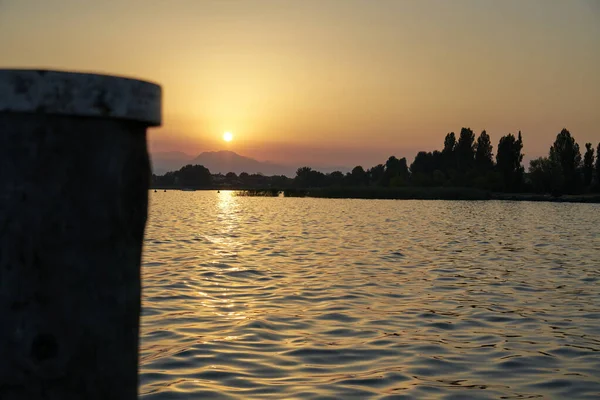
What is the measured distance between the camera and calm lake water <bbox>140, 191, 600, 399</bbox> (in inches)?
271

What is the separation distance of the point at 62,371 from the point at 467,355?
22.4 feet

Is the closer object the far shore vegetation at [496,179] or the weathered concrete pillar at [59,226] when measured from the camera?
the weathered concrete pillar at [59,226]

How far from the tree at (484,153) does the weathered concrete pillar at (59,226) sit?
123 metres

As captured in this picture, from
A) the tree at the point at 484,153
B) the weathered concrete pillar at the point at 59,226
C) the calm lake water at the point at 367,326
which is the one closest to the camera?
the weathered concrete pillar at the point at 59,226

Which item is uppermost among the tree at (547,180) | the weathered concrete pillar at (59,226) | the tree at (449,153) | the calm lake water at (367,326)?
the tree at (449,153)

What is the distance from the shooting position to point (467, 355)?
8.09 meters

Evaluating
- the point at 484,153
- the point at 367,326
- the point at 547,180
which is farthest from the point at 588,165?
the point at 367,326

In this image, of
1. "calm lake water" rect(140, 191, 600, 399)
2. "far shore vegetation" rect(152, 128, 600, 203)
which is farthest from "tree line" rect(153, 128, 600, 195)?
"calm lake water" rect(140, 191, 600, 399)

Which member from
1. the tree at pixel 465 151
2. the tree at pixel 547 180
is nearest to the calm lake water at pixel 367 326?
the tree at pixel 547 180

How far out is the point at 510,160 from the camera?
113 meters

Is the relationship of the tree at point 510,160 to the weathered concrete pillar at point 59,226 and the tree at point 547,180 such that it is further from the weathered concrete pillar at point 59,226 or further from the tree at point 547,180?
the weathered concrete pillar at point 59,226

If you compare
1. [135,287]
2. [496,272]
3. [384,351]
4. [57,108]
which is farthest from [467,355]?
[496,272]

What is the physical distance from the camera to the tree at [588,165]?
113 meters

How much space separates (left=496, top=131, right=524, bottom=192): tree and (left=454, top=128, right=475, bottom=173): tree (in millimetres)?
12302
